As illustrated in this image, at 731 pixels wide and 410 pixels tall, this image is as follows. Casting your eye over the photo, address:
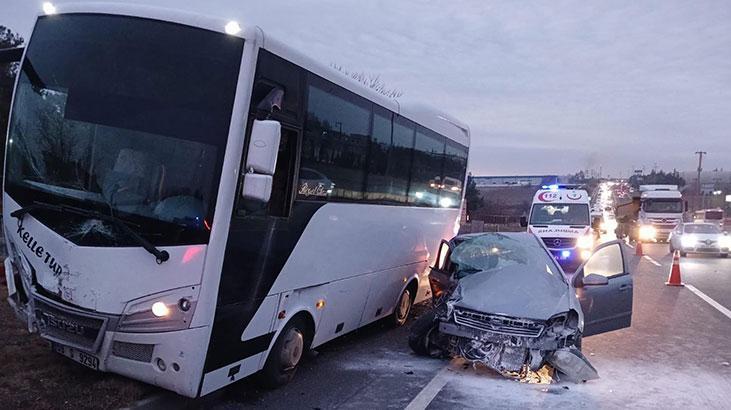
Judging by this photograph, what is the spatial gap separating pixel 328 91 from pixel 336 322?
264 centimetres

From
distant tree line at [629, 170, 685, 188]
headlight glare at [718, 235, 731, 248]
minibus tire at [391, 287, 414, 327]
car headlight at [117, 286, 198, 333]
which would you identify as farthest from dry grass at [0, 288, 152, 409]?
distant tree line at [629, 170, 685, 188]

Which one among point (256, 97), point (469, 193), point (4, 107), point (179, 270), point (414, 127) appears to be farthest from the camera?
point (469, 193)

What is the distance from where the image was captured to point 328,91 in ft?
20.7

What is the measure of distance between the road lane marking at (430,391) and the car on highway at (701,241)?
876 inches

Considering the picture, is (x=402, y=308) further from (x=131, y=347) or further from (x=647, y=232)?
(x=647, y=232)

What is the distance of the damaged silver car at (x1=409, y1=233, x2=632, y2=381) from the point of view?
648cm

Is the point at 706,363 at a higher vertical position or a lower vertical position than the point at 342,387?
higher

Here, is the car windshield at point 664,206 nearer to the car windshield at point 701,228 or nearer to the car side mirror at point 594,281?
the car windshield at point 701,228

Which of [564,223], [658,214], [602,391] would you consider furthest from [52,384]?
[658,214]

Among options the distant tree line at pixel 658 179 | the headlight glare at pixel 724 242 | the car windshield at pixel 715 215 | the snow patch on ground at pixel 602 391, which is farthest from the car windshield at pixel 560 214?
the distant tree line at pixel 658 179

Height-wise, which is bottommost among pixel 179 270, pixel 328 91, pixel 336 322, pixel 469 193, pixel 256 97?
pixel 336 322

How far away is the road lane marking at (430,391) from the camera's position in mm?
5754

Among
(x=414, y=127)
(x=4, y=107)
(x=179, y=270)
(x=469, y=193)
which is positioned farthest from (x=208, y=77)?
(x=469, y=193)

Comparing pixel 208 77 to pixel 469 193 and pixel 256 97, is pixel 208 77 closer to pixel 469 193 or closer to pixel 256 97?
pixel 256 97
